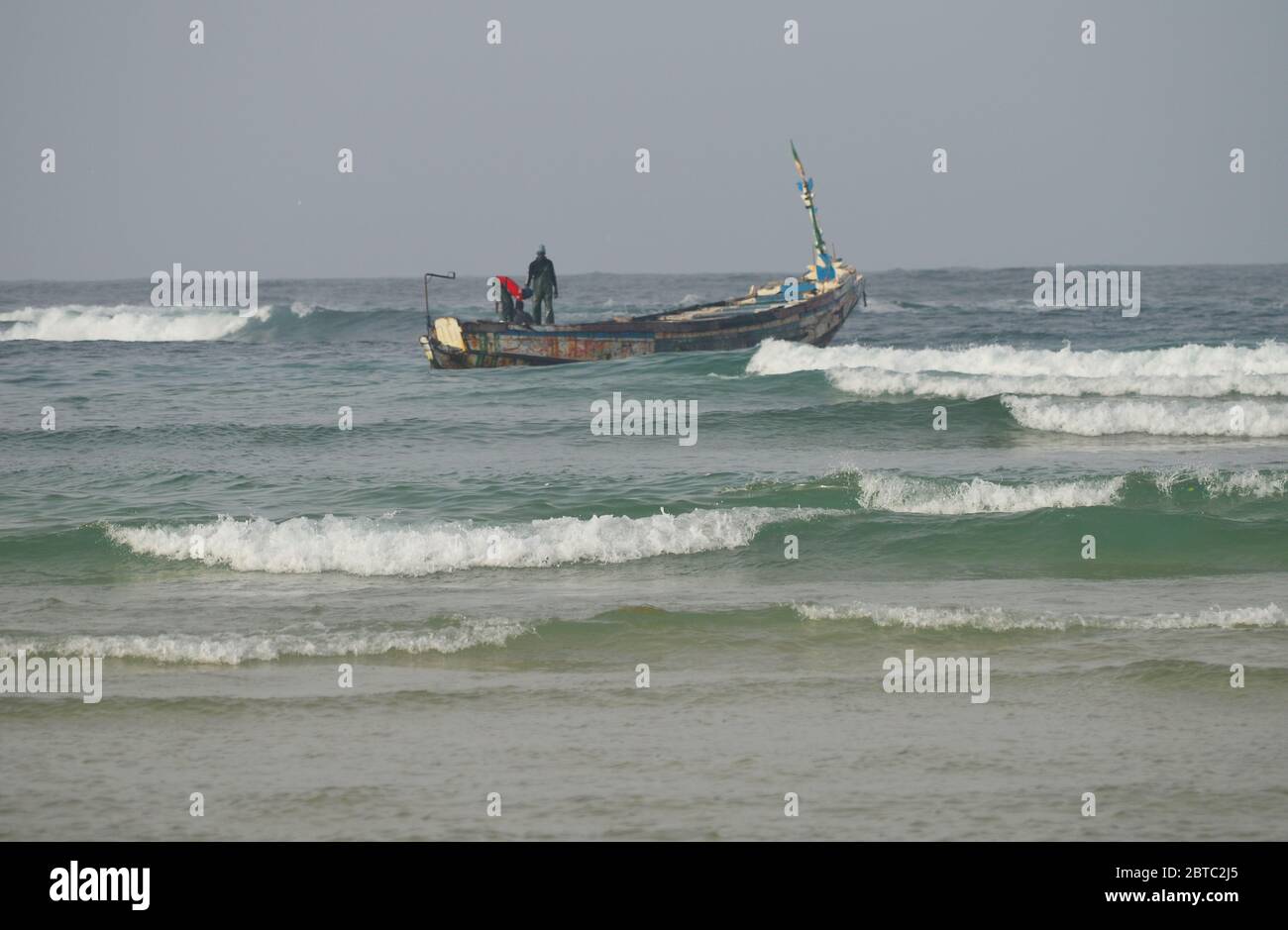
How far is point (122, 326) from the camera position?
156ft

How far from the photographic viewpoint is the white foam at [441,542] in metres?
11.8

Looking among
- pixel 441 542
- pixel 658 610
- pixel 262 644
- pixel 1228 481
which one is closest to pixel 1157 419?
pixel 1228 481

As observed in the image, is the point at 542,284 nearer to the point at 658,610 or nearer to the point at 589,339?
the point at 589,339

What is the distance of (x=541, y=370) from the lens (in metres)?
26.8

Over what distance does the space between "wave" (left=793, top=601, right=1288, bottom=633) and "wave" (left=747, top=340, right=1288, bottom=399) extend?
12757mm

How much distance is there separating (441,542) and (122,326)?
39716mm

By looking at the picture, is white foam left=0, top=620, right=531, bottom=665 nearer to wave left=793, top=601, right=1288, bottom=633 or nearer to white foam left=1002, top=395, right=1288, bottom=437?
wave left=793, top=601, right=1288, bottom=633

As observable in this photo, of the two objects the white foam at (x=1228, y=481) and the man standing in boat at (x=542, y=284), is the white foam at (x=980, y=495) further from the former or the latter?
the man standing in boat at (x=542, y=284)

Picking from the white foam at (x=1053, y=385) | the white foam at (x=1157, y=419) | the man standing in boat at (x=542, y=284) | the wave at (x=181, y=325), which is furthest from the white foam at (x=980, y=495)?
the wave at (x=181, y=325)

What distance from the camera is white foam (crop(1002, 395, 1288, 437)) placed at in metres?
18.7

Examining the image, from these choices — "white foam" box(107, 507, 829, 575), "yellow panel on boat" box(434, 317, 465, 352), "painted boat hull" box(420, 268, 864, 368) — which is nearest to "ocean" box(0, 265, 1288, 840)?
"white foam" box(107, 507, 829, 575)
